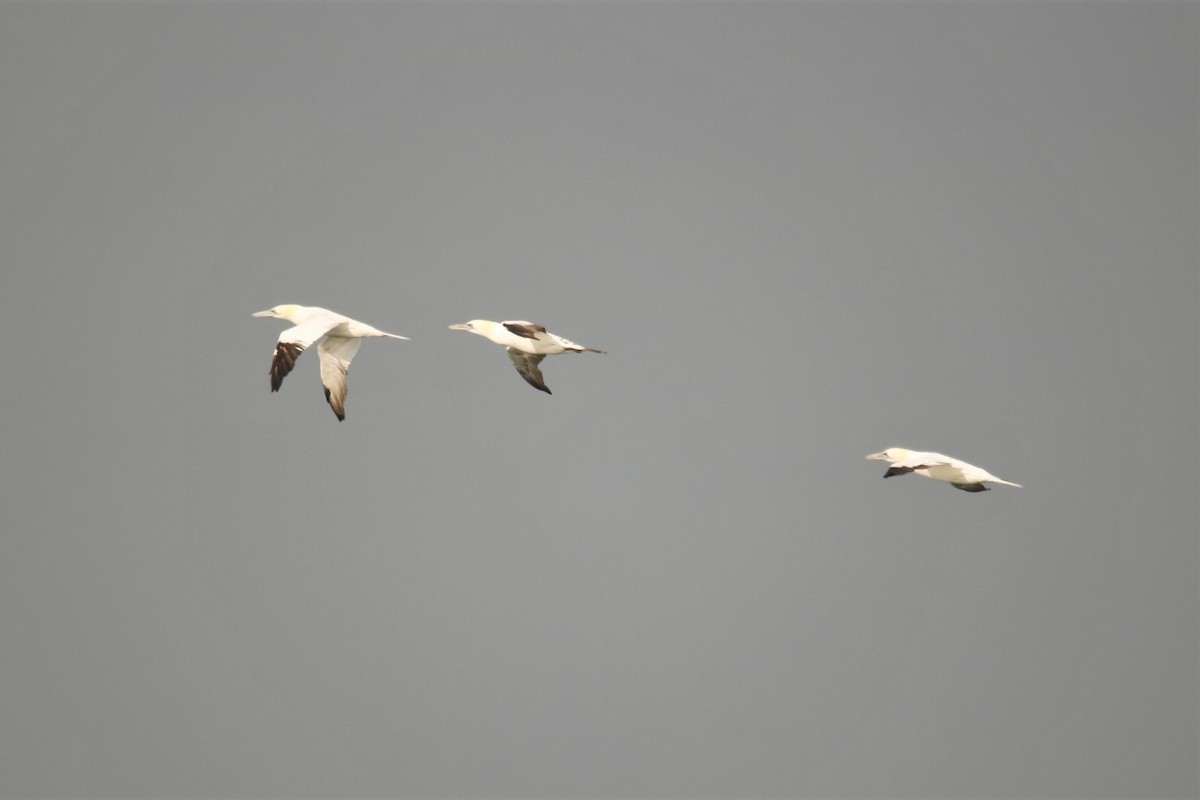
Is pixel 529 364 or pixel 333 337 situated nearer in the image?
pixel 333 337

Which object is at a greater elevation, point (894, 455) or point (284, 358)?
point (284, 358)

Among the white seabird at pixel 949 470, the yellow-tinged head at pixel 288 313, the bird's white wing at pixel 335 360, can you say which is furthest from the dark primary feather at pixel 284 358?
the white seabird at pixel 949 470

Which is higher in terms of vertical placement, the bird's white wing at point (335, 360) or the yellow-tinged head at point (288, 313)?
the yellow-tinged head at point (288, 313)

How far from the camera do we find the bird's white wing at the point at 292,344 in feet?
119

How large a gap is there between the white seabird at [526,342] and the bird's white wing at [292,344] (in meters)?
3.38

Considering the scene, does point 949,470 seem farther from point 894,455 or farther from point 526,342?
point 526,342

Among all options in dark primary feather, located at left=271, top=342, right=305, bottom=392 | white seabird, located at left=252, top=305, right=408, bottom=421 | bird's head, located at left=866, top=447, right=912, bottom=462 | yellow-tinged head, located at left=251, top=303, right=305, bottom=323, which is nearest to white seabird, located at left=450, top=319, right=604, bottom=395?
white seabird, located at left=252, top=305, right=408, bottom=421

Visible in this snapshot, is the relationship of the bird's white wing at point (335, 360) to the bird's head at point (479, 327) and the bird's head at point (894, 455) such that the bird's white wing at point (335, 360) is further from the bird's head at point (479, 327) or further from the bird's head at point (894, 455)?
the bird's head at point (894, 455)

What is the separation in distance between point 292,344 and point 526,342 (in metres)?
6.73

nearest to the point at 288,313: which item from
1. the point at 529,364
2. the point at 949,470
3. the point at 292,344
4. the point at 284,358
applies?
the point at 292,344

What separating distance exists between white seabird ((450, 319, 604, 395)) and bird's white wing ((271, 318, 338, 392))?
3383 mm

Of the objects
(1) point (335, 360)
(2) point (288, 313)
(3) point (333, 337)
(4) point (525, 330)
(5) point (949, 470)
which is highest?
(4) point (525, 330)

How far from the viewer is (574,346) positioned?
133 feet

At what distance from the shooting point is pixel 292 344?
37.3 m
